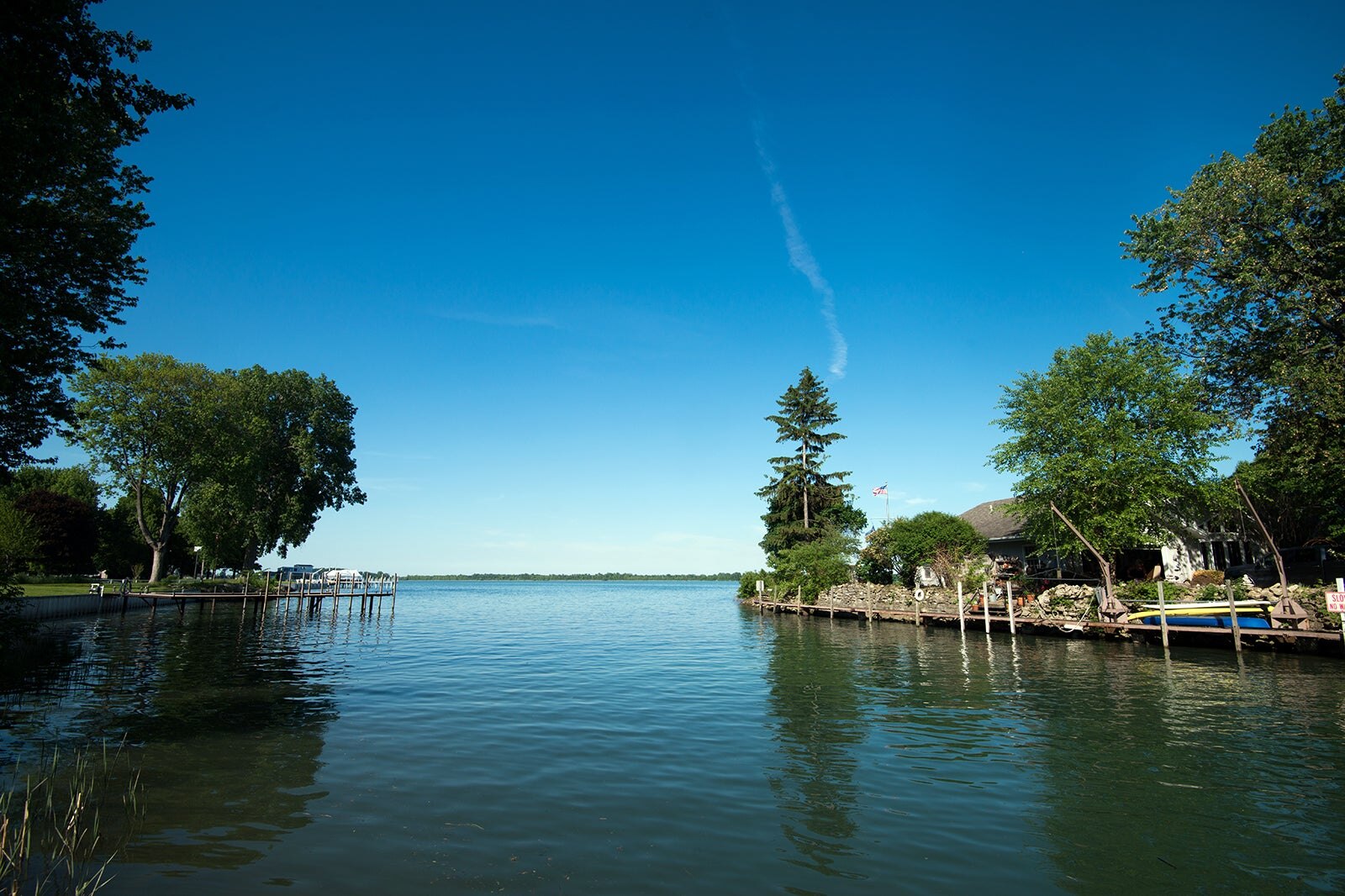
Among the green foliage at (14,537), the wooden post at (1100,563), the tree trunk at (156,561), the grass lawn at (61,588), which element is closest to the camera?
the wooden post at (1100,563)

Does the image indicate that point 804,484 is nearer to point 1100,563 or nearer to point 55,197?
point 1100,563

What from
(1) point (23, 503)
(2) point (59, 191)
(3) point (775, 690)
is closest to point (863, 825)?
(3) point (775, 690)

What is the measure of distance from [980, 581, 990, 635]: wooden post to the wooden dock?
82 mm

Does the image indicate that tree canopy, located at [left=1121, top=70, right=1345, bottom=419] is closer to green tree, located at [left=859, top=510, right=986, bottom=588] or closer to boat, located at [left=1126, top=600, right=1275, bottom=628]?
boat, located at [left=1126, top=600, right=1275, bottom=628]

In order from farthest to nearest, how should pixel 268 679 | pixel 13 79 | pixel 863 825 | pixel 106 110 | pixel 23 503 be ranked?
pixel 23 503 → pixel 268 679 → pixel 106 110 → pixel 13 79 → pixel 863 825

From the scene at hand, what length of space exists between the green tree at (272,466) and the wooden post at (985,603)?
5015cm

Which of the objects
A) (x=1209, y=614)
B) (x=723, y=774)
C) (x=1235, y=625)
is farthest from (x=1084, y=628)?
(x=723, y=774)

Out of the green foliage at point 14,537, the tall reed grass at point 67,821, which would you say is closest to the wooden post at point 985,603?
the tall reed grass at point 67,821

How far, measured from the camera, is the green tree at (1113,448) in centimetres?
3139

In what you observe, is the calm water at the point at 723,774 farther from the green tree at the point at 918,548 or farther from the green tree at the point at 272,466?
the green tree at the point at 272,466

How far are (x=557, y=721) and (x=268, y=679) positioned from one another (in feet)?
33.8

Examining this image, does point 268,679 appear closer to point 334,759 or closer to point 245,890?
point 334,759

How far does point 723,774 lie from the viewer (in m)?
10.2

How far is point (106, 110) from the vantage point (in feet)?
34.0
